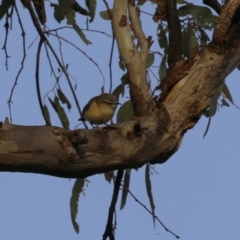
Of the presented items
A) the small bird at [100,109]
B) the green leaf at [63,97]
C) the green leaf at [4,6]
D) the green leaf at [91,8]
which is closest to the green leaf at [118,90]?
the small bird at [100,109]

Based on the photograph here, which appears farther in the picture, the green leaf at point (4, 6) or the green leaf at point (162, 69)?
the green leaf at point (4, 6)

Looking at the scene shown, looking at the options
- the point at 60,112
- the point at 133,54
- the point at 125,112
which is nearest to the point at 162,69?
the point at 125,112

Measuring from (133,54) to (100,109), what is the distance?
1.00 meters

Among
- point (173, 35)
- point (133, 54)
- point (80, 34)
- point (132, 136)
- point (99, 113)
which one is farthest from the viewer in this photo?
point (99, 113)

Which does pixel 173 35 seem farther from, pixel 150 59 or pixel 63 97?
pixel 63 97

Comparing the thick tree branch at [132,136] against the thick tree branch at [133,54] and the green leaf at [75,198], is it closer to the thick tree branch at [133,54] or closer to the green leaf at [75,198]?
the thick tree branch at [133,54]

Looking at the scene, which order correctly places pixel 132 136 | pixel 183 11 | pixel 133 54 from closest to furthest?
pixel 132 136 < pixel 133 54 < pixel 183 11

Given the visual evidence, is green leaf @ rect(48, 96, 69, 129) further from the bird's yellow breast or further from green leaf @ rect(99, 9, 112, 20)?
green leaf @ rect(99, 9, 112, 20)

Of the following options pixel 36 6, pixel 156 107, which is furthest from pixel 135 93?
pixel 36 6

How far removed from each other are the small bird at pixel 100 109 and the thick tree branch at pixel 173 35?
45 centimetres

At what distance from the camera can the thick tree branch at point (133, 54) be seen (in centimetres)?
237

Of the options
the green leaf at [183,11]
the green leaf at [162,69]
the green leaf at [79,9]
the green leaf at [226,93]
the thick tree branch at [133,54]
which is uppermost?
the green leaf at [79,9]

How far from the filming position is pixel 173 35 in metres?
2.77

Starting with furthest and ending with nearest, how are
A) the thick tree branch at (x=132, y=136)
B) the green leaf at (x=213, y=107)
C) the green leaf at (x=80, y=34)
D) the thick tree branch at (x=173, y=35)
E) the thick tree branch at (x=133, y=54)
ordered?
the green leaf at (x=80, y=34), the green leaf at (x=213, y=107), the thick tree branch at (x=173, y=35), the thick tree branch at (x=133, y=54), the thick tree branch at (x=132, y=136)
